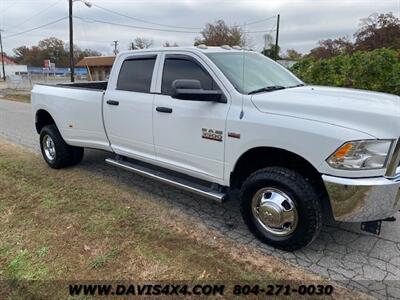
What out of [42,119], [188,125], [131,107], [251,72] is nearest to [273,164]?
[188,125]

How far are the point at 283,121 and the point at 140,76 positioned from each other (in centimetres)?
218

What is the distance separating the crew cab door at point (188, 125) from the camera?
3.53 metres

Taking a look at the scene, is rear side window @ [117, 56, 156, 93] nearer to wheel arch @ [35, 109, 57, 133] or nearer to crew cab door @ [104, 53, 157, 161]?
crew cab door @ [104, 53, 157, 161]

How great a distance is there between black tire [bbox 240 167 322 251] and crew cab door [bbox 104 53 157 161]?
1493 mm

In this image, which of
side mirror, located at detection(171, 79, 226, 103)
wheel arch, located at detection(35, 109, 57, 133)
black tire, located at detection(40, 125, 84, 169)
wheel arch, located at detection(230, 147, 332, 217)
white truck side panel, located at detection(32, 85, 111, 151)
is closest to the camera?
wheel arch, located at detection(230, 147, 332, 217)

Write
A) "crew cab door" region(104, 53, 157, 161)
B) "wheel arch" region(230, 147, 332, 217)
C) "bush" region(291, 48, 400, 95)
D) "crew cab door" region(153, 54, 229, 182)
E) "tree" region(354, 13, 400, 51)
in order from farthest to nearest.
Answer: "tree" region(354, 13, 400, 51), "bush" region(291, 48, 400, 95), "crew cab door" region(104, 53, 157, 161), "crew cab door" region(153, 54, 229, 182), "wheel arch" region(230, 147, 332, 217)

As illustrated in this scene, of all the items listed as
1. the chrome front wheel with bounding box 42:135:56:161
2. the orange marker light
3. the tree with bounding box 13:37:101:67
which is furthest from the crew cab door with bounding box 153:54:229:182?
the tree with bounding box 13:37:101:67

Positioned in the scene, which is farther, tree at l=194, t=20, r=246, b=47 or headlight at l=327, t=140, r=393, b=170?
tree at l=194, t=20, r=246, b=47

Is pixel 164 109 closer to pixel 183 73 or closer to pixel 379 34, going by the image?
pixel 183 73

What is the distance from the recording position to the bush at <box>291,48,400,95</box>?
869 centimetres

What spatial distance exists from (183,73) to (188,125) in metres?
0.66

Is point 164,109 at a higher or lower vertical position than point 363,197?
higher

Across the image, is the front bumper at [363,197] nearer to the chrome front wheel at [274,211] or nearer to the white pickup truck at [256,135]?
the white pickup truck at [256,135]

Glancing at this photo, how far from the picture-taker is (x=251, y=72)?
3879 millimetres
